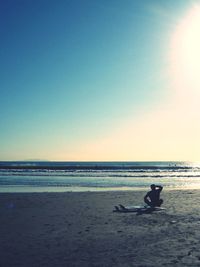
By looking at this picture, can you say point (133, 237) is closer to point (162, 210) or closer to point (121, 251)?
point (121, 251)

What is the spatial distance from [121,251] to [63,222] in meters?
5.10

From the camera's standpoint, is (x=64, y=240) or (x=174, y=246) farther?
(x=64, y=240)

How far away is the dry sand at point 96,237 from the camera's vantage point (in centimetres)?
843

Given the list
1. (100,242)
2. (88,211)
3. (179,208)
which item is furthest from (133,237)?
(179,208)

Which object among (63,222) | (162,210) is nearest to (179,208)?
(162,210)

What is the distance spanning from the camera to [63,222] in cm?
1395

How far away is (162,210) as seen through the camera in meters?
17.4

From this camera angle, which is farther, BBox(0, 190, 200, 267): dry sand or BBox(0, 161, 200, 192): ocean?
BBox(0, 161, 200, 192): ocean

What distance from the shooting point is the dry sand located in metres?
8.43

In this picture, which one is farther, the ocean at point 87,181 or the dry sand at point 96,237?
the ocean at point 87,181

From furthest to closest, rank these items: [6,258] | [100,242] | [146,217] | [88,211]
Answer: [88,211]
[146,217]
[100,242]
[6,258]

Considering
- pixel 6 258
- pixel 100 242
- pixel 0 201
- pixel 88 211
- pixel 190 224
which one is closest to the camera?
pixel 6 258

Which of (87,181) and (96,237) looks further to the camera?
(87,181)

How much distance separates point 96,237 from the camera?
1107cm
